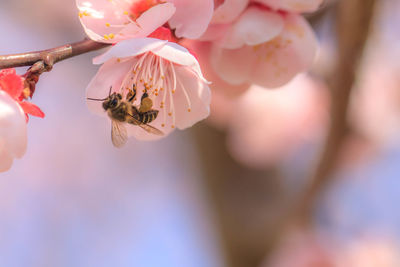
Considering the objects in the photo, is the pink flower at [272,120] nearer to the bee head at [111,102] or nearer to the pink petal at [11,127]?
the bee head at [111,102]

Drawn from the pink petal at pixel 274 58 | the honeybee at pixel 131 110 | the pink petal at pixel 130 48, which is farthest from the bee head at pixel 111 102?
the pink petal at pixel 274 58

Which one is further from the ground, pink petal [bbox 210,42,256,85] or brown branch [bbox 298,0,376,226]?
pink petal [bbox 210,42,256,85]

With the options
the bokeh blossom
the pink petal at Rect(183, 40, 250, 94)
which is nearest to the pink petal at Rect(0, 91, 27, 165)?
the bokeh blossom

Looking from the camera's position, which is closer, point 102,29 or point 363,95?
point 102,29

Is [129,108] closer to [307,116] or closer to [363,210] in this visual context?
[307,116]

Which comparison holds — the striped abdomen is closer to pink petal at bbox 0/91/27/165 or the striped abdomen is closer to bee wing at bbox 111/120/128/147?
bee wing at bbox 111/120/128/147

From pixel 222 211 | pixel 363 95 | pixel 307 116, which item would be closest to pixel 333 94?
pixel 222 211
